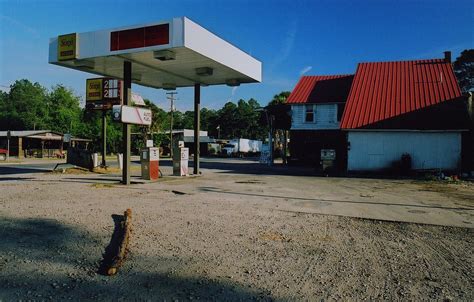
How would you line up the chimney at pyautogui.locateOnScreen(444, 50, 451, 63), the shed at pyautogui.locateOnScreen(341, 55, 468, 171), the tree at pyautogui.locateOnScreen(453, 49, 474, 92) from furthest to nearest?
the tree at pyautogui.locateOnScreen(453, 49, 474, 92) < the chimney at pyautogui.locateOnScreen(444, 50, 451, 63) < the shed at pyautogui.locateOnScreen(341, 55, 468, 171)

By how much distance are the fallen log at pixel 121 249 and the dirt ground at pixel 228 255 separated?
0.13m

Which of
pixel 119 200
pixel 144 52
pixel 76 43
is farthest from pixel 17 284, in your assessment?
pixel 76 43

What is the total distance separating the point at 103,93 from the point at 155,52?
13834 millimetres

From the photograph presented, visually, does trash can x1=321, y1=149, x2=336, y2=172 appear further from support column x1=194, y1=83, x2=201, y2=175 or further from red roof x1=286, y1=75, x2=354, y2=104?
red roof x1=286, y1=75, x2=354, y2=104

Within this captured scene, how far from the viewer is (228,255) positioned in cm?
584

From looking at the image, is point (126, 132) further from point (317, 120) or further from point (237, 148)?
point (237, 148)

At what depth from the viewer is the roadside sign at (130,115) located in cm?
1519

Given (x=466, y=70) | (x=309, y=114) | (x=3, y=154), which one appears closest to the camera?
(x=309, y=114)

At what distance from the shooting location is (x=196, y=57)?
15.7 meters

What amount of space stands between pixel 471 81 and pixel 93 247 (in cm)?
5962

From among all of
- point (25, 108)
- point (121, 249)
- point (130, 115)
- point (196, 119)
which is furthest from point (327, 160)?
point (25, 108)

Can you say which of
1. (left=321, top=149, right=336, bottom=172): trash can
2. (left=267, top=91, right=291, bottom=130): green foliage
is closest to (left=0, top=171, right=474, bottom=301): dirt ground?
(left=321, top=149, right=336, bottom=172): trash can

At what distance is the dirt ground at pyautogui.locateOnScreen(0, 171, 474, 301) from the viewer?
4.47 metres

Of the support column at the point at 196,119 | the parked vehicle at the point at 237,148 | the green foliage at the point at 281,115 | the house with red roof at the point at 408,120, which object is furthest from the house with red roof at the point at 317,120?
the parked vehicle at the point at 237,148
